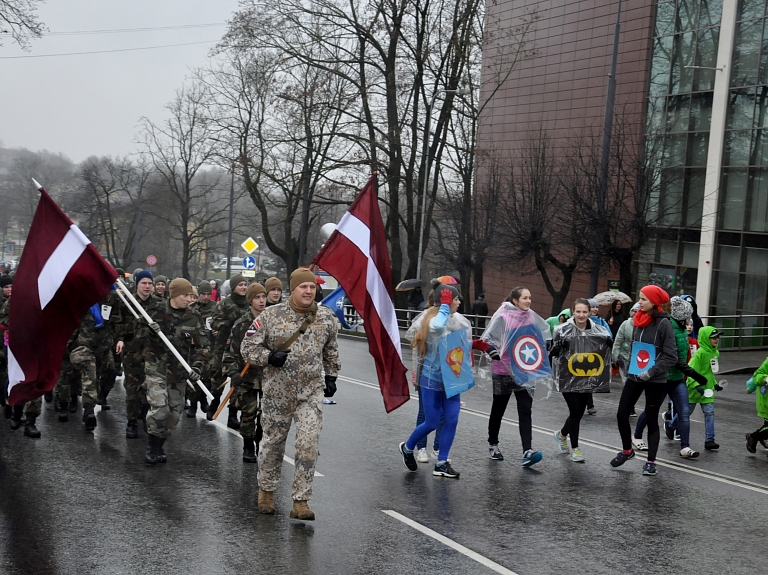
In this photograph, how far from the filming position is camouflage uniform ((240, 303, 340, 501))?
7066 mm

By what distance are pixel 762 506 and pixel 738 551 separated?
1705 millimetres

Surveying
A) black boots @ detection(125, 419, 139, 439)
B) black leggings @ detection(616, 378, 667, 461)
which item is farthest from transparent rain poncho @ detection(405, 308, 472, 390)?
black boots @ detection(125, 419, 139, 439)

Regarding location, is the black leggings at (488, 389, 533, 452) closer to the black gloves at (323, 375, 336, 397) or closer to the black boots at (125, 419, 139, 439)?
the black gloves at (323, 375, 336, 397)

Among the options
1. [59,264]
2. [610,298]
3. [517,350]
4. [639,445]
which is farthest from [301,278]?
[610,298]

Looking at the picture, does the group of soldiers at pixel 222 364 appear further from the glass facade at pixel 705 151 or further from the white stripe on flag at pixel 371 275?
the glass facade at pixel 705 151

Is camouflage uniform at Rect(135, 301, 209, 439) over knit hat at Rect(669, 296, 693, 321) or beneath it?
beneath

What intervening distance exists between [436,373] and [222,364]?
231 centimetres

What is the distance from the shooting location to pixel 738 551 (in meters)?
6.81

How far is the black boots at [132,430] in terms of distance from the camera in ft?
34.3

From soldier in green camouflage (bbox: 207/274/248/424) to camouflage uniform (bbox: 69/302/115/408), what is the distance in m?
1.25

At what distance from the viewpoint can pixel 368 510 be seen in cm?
753

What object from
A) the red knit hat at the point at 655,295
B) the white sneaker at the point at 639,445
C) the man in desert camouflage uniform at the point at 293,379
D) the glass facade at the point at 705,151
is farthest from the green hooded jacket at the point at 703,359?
the glass facade at the point at 705,151

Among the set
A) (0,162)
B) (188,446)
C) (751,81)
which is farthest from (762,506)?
(0,162)

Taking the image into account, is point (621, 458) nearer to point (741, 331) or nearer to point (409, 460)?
point (409, 460)
